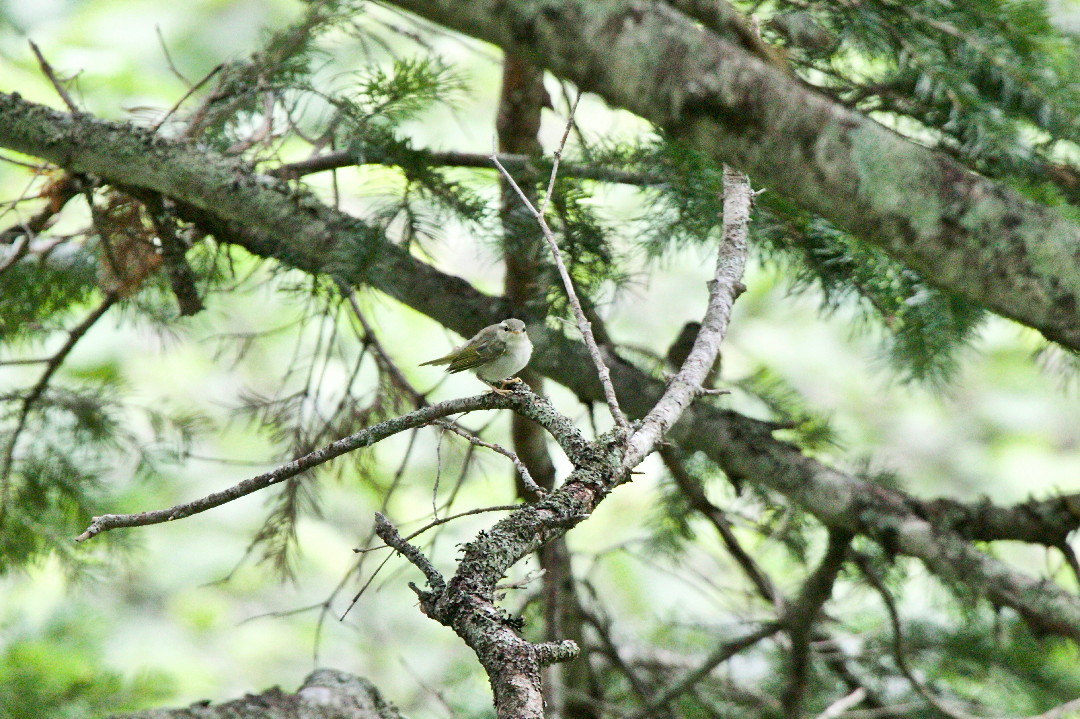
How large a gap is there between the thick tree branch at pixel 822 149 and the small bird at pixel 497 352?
1203 millimetres

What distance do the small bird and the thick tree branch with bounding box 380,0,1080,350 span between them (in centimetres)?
120

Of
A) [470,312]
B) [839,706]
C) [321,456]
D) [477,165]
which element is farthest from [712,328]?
[839,706]

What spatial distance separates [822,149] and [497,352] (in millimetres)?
1437

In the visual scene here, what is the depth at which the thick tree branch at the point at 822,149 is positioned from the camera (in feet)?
4.13

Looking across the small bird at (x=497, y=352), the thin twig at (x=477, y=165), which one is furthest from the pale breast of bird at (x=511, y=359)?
the thin twig at (x=477, y=165)

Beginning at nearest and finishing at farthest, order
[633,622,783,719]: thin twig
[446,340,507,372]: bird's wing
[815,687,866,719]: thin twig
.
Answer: [446,340,507,372]: bird's wing < [815,687,866,719]: thin twig < [633,622,783,719]: thin twig

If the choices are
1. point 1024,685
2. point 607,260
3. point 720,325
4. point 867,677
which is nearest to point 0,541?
point 607,260

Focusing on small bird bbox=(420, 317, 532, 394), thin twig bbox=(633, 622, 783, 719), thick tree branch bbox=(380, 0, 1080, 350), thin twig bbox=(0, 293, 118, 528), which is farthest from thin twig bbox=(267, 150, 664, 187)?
thin twig bbox=(633, 622, 783, 719)

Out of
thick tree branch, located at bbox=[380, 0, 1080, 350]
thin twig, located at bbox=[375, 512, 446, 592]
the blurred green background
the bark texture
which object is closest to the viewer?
thin twig, located at bbox=[375, 512, 446, 592]

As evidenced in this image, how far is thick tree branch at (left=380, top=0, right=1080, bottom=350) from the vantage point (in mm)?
1259

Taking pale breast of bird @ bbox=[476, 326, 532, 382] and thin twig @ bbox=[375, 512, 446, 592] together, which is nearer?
thin twig @ bbox=[375, 512, 446, 592]

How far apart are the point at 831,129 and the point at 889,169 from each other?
96 millimetres

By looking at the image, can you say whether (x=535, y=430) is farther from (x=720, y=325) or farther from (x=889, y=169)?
(x=889, y=169)

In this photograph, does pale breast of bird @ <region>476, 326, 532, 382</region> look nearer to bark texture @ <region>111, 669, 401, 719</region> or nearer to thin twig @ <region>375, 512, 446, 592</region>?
bark texture @ <region>111, 669, 401, 719</region>
